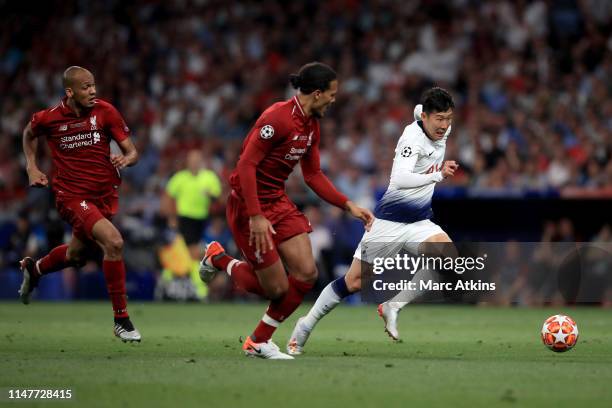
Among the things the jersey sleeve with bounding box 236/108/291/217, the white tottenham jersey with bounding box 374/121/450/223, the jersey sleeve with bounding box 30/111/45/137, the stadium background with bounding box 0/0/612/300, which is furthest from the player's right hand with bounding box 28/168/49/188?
the stadium background with bounding box 0/0/612/300

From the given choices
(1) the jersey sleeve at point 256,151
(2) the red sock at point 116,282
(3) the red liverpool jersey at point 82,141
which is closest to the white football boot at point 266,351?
(1) the jersey sleeve at point 256,151

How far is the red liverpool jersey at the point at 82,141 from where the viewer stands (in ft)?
39.1

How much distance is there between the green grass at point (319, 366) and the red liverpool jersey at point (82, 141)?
5.20 ft

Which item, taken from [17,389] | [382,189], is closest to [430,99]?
[17,389]

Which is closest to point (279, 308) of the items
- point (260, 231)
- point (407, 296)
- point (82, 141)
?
point (260, 231)

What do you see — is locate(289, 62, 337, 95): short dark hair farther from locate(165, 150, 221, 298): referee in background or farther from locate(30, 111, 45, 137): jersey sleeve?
locate(165, 150, 221, 298): referee in background

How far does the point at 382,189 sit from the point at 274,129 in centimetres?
1022

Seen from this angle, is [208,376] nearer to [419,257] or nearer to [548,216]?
[419,257]

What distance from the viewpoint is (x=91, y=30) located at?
2717cm

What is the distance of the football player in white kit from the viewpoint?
1145cm

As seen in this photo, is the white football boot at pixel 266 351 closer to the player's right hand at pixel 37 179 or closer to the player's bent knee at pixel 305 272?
the player's bent knee at pixel 305 272

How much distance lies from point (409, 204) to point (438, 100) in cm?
115

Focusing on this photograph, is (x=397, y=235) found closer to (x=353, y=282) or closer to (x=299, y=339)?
(x=353, y=282)

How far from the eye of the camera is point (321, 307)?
11062 mm
